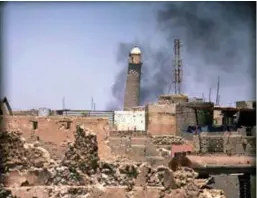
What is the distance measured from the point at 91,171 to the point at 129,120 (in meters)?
13.6

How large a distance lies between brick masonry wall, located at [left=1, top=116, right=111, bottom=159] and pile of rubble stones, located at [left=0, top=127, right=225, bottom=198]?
107 inches

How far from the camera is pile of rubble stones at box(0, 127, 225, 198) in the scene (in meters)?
12.9

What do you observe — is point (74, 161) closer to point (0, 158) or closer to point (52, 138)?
point (0, 158)

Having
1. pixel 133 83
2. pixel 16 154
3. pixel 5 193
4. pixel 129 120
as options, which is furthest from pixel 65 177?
pixel 133 83

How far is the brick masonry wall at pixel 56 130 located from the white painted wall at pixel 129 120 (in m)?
8.28

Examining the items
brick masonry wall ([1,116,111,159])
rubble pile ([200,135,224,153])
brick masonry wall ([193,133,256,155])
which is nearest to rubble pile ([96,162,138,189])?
brick masonry wall ([1,116,111,159])

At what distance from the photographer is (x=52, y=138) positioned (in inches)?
679

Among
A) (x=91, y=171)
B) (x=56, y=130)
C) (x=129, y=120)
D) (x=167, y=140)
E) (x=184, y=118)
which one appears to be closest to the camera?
(x=91, y=171)

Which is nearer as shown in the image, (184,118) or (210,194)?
(210,194)

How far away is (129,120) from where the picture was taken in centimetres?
2694

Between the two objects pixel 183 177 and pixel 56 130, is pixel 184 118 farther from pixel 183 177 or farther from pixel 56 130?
pixel 183 177

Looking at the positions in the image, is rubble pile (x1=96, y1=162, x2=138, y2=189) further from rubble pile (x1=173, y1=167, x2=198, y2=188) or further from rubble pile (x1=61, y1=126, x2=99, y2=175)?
rubble pile (x1=173, y1=167, x2=198, y2=188)

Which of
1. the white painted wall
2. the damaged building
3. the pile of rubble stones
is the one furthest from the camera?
the white painted wall

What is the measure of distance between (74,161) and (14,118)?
4074 millimetres
